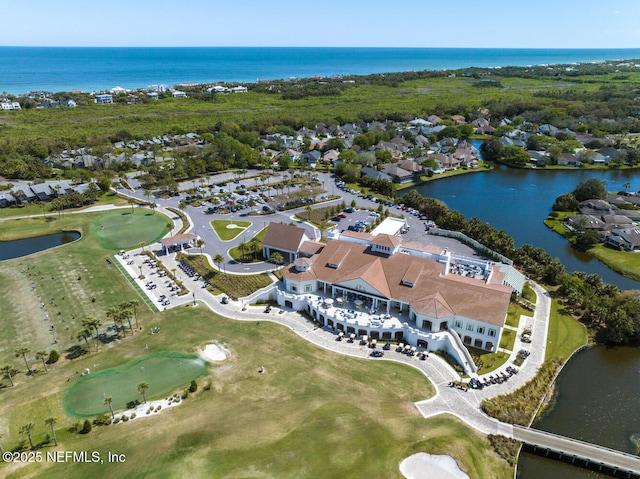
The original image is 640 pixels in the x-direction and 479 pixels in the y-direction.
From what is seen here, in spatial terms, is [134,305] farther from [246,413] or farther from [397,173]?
[397,173]

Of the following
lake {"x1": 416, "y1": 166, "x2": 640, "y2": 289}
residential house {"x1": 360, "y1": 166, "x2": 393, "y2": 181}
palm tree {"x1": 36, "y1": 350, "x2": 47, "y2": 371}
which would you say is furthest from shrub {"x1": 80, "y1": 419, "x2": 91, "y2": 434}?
residential house {"x1": 360, "y1": 166, "x2": 393, "y2": 181}

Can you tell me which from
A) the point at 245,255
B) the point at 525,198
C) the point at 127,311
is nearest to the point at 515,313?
the point at 245,255

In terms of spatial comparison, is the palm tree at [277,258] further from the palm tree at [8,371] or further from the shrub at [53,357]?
the palm tree at [8,371]

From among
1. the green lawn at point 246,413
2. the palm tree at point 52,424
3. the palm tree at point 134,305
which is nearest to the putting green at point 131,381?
the green lawn at point 246,413

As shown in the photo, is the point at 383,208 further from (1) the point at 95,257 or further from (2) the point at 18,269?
(2) the point at 18,269

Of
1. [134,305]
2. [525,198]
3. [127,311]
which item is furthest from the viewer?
[525,198]

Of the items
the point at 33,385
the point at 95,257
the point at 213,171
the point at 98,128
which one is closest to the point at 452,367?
the point at 33,385
